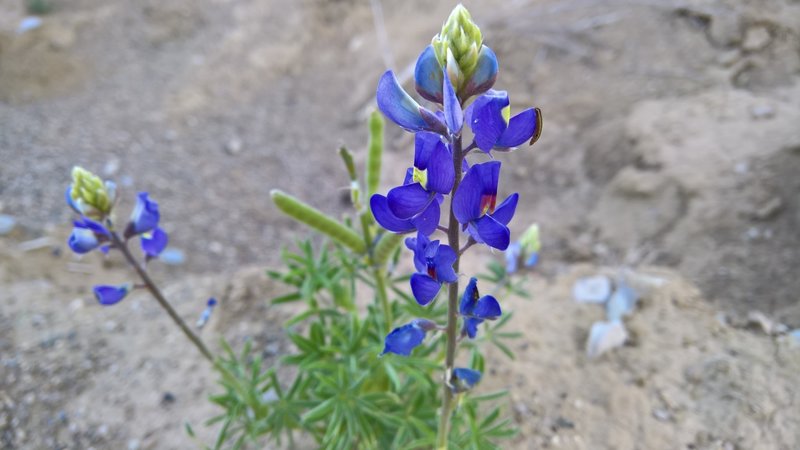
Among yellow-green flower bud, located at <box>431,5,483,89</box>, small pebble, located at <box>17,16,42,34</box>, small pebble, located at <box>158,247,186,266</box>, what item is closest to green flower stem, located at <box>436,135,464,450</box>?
yellow-green flower bud, located at <box>431,5,483,89</box>

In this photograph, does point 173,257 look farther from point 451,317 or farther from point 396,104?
point 396,104

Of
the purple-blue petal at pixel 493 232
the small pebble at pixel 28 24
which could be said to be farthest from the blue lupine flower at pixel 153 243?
the small pebble at pixel 28 24

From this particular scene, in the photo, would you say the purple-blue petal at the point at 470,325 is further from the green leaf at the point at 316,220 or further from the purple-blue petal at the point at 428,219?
the green leaf at the point at 316,220

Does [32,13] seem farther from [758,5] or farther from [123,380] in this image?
[758,5]

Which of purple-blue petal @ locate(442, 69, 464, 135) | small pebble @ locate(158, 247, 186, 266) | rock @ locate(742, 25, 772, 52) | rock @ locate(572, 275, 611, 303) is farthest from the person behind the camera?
rock @ locate(742, 25, 772, 52)

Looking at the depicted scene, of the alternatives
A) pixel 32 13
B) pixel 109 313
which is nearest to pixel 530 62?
pixel 109 313

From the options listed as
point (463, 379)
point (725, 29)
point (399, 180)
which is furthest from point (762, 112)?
point (463, 379)

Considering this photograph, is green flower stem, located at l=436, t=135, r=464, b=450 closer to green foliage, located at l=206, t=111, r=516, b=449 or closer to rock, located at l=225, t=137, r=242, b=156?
green foliage, located at l=206, t=111, r=516, b=449
